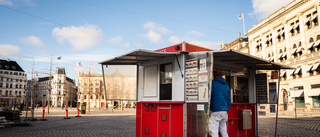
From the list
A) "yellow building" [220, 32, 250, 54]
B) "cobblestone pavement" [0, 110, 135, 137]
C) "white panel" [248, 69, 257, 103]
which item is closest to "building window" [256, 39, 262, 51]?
"yellow building" [220, 32, 250, 54]

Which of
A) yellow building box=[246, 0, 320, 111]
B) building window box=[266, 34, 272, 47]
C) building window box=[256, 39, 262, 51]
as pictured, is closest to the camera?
yellow building box=[246, 0, 320, 111]

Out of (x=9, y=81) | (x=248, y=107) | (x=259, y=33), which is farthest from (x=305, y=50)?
(x=9, y=81)

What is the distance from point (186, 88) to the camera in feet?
25.5

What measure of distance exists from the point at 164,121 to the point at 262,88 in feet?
16.6

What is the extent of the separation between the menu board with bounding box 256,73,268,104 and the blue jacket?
4.65 meters

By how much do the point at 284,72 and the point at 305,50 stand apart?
6500 mm

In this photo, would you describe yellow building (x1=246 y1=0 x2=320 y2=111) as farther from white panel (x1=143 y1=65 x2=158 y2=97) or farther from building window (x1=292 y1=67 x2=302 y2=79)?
white panel (x1=143 y1=65 x2=158 y2=97)

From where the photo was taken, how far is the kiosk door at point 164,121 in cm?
802

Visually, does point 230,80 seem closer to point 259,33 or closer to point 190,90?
point 190,90

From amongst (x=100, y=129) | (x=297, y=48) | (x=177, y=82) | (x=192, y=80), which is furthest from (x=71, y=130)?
(x=297, y=48)

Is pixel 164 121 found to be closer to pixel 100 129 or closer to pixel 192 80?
pixel 192 80

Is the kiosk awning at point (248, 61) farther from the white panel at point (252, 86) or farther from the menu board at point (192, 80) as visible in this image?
the menu board at point (192, 80)

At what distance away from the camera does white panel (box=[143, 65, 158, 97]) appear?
8.91m

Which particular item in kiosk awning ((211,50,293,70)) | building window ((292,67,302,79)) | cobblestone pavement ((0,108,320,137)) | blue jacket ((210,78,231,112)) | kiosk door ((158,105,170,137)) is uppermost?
building window ((292,67,302,79))
